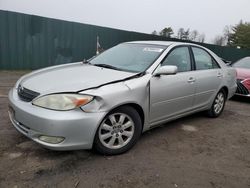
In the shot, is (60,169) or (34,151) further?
(34,151)

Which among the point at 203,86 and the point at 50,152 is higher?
the point at 203,86

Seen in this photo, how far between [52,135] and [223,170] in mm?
2029

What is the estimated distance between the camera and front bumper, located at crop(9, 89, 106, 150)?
8.95 ft

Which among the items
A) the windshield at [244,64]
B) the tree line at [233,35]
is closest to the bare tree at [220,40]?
the tree line at [233,35]

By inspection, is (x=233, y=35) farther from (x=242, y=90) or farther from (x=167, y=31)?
(x=242, y=90)

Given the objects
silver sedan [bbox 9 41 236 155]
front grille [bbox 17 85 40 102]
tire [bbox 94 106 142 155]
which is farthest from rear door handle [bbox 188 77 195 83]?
front grille [bbox 17 85 40 102]

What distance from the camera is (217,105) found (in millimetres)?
5250

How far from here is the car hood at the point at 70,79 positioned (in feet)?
9.73

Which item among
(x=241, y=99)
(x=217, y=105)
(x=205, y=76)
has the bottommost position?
(x=241, y=99)

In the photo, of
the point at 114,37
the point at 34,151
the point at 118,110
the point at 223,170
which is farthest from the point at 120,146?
the point at 114,37

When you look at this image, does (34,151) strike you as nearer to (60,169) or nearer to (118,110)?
(60,169)

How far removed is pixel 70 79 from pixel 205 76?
254cm

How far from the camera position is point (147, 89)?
3414mm

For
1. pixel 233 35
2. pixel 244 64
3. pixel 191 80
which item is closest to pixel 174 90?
pixel 191 80
